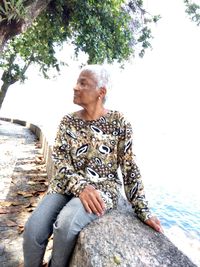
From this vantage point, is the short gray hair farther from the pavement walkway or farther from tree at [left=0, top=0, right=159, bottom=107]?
tree at [left=0, top=0, right=159, bottom=107]

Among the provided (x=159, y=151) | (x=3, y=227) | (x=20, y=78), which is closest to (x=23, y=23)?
(x=3, y=227)

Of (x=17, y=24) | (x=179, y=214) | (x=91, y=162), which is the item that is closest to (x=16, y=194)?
(x=91, y=162)

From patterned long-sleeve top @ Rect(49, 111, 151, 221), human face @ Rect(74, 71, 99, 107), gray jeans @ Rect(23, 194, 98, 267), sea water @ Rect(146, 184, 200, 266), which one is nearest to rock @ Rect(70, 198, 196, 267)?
gray jeans @ Rect(23, 194, 98, 267)

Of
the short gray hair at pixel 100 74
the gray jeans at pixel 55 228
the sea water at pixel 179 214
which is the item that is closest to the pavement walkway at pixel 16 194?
the gray jeans at pixel 55 228

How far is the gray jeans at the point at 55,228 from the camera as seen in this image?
2090 millimetres

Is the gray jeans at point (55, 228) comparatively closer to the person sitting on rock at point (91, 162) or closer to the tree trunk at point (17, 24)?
the person sitting on rock at point (91, 162)

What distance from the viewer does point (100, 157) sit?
97.3 inches

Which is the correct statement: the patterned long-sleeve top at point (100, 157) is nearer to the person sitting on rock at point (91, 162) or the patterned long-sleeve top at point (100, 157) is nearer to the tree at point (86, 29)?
the person sitting on rock at point (91, 162)

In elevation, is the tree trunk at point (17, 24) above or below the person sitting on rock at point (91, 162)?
above

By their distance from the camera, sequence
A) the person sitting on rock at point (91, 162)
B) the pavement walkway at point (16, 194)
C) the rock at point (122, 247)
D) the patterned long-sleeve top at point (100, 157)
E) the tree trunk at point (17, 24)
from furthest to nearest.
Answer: the tree trunk at point (17, 24)
the pavement walkway at point (16, 194)
the patterned long-sleeve top at point (100, 157)
the person sitting on rock at point (91, 162)
the rock at point (122, 247)

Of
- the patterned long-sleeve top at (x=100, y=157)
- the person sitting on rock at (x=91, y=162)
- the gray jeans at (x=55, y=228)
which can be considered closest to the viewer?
the gray jeans at (x=55, y=228)

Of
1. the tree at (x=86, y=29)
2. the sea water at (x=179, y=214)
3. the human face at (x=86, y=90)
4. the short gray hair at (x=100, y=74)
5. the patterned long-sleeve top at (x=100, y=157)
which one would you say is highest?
the tree at (x=86, y=29)

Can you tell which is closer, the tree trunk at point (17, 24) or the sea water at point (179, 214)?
the tree trunk at point (17, 24)

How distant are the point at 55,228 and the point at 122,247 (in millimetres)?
464
